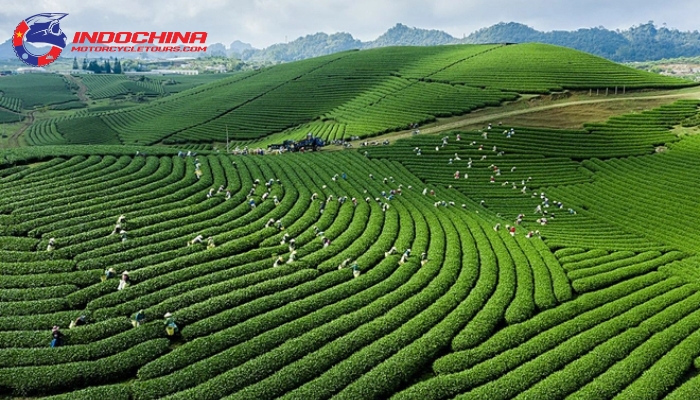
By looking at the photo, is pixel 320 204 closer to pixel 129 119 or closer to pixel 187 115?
pixel 187 115

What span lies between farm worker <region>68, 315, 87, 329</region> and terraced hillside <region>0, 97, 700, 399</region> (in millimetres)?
332

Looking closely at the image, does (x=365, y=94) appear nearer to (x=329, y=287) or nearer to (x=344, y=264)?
(x=344, y=264)

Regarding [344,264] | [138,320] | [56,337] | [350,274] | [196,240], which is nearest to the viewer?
[56,337]

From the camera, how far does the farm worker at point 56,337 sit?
1744 cm

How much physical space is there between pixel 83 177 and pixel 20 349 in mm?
18655

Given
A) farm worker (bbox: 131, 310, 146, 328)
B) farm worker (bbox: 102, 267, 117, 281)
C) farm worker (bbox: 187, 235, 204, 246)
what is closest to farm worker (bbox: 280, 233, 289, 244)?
farm worker (bbox: 187, 235, 204, 246)

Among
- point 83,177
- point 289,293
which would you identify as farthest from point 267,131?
point 289,293

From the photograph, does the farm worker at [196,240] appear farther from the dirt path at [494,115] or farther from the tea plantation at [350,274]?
the dirt path at [494,115]

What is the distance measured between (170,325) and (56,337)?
4.23m

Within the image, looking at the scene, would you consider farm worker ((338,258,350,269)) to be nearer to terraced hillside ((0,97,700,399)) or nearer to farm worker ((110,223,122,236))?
terraced hillside ((0,97,700,399))

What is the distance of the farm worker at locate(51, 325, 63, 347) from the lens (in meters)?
17.4

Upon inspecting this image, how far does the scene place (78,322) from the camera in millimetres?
18797

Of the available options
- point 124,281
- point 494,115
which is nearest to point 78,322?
point 124,281

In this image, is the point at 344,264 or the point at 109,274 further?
the point at 344,264
